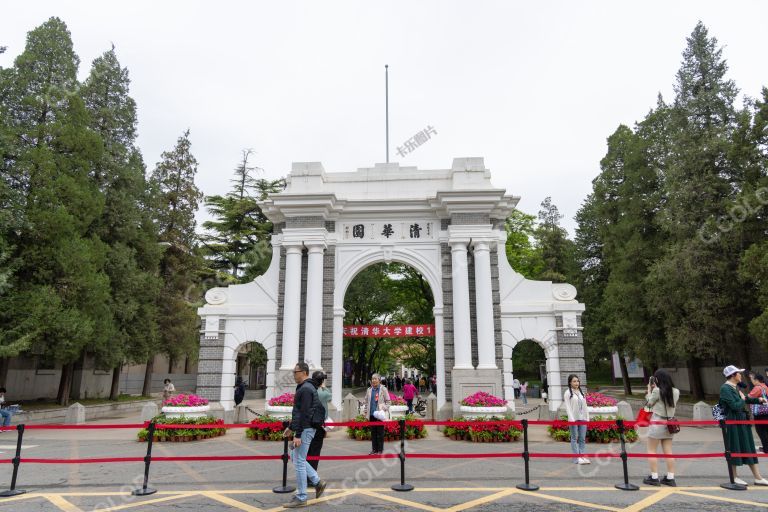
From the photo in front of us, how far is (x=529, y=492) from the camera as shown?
264 inches

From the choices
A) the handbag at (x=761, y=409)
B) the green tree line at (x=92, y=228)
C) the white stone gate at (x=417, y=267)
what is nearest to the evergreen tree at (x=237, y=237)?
the green tree line at (x=92, y=228)

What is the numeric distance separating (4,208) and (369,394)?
1335cm

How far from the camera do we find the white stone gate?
15023mm

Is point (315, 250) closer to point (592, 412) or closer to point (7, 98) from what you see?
point (592, 412)

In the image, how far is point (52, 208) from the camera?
16.8 m

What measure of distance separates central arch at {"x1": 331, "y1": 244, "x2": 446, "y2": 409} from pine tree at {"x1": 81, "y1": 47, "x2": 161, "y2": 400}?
34.4 ft

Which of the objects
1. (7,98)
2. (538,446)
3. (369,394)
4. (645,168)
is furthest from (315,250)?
(645,168)

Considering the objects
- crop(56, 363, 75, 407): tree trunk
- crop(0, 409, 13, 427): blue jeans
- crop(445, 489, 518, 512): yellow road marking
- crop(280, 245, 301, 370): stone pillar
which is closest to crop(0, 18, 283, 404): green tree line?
crop(56, 363, 75, 407): tree trunk

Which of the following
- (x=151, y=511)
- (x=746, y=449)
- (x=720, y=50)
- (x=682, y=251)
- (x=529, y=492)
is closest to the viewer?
(x=151, y=511)

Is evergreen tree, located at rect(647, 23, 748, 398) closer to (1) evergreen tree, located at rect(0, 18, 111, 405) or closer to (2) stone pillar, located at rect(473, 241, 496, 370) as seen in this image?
(2) stone pillar, located at rect(473, 241, 496, 370)

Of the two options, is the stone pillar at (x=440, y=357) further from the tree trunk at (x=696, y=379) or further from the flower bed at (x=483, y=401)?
the tree trunk at (x=696, y=379)

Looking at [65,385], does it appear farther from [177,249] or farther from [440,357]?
[440,357]

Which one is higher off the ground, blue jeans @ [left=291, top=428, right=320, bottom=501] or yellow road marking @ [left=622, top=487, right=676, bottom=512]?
blue jeans @ [left=291, top=428, right=320, bottom=501]

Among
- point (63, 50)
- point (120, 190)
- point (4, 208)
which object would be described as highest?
point (63, 50)
